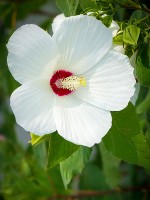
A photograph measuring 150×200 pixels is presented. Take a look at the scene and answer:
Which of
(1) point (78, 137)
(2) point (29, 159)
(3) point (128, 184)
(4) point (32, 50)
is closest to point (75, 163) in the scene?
(1) point (78, 137)

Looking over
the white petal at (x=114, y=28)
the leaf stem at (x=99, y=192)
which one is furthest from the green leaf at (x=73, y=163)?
the leaf stem at (x=99, y=192)

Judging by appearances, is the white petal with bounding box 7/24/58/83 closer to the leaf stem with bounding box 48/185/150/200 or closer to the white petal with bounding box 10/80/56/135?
the white petal with bounding box 10/80/56/135

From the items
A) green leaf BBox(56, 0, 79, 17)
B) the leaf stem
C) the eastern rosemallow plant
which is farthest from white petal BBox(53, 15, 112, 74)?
the leaf stem

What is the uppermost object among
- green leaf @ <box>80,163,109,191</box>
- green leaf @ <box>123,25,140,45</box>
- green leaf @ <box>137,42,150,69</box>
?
green leaf @ <box>123,25,140,45</box>

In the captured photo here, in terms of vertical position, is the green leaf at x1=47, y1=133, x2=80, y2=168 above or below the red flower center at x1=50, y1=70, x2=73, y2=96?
below

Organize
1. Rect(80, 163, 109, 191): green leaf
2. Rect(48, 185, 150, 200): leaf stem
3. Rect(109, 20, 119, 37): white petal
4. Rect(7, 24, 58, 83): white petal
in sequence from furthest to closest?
Rect(80, 163, 109, 191): green leaf → Rect(48, 185, 150, 200): leaf stem → Rect(109, 20, 119, 37): white petal → Rect(7, 24, 58, 83): white petal

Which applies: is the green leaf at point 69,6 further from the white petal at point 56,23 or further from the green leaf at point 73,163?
the green leaf at point 73,163

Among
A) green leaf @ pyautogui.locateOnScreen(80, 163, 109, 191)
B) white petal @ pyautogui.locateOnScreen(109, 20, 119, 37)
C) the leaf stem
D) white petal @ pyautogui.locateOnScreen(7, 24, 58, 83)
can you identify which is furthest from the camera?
green leaf @ pyautogui.locateOnScreen(80, 163, 109, 191)
